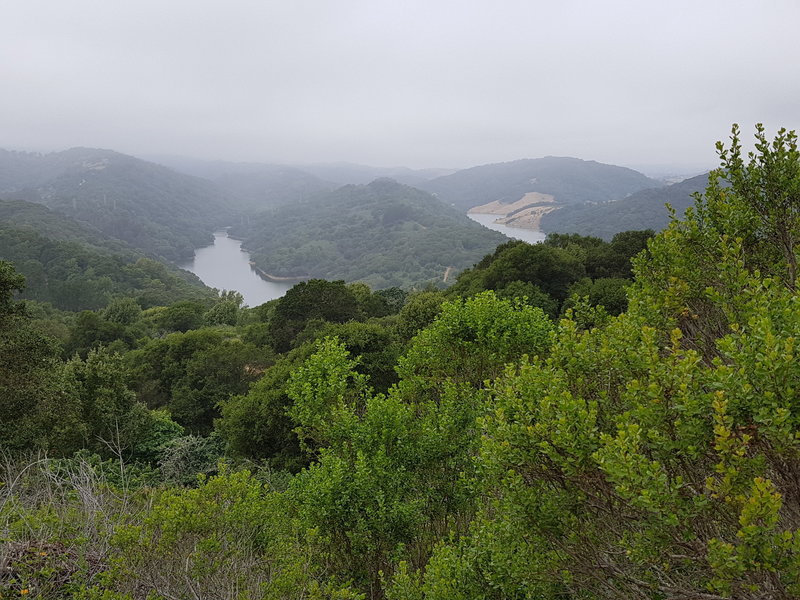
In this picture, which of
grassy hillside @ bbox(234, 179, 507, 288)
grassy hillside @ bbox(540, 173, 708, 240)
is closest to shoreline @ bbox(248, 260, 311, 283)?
grassy hillside @ bbox(234, 179, 507, 288)

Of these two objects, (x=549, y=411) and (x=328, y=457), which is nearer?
(x=549, y=411)

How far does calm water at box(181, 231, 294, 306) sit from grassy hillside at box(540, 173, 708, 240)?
91.9 metres

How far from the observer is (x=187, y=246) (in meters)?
175

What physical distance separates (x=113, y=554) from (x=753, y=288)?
308 inches

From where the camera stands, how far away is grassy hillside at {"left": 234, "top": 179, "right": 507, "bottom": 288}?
130 m

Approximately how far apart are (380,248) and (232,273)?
49134 millimetres

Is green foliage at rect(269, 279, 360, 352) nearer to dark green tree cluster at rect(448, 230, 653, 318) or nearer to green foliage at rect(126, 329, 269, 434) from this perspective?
green foliage at rect(126, 329, 269, 434)

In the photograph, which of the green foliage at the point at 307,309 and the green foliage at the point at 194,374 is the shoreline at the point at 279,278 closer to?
the green foliage at the point at 307,309

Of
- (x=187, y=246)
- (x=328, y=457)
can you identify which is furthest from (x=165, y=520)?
(x=187, y=246)

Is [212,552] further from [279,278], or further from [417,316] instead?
[279,278]

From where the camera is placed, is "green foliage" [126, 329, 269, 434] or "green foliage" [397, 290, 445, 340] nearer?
"green foliage" [126, 329, 269, 434]

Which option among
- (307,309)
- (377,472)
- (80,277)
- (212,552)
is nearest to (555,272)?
(307,309)

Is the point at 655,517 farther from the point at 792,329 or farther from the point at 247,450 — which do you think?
the point at 247,450

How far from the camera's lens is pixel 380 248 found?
158875mm
